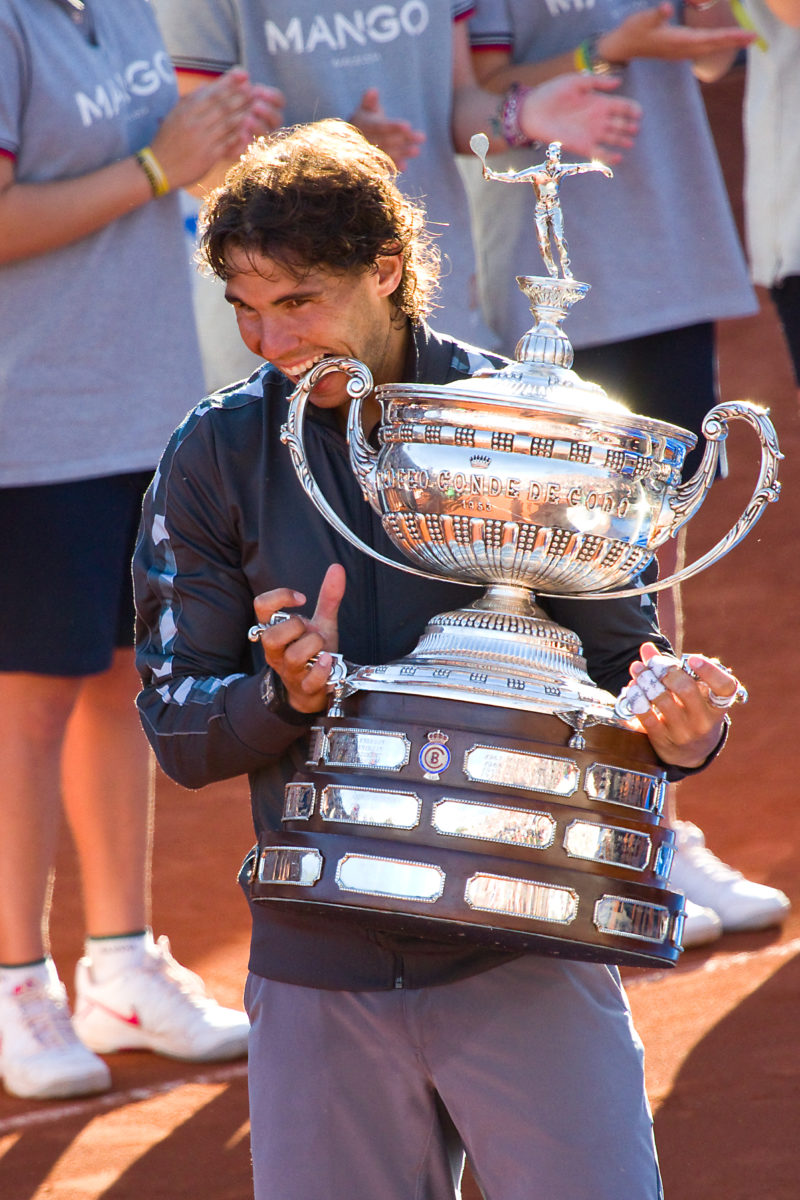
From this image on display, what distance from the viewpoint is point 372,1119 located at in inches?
68.6

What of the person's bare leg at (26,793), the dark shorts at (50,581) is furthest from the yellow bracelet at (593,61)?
the person's bare leg at (26,793)

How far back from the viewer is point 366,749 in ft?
5.16

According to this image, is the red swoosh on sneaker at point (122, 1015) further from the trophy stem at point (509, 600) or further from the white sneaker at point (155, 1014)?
the trophy stem at point (509, 600)

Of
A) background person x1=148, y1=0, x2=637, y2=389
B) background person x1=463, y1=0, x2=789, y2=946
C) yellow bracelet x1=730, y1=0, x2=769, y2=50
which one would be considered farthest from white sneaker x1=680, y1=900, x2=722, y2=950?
yellow bracelet x1=730, y1=0, x2=769, y2=50

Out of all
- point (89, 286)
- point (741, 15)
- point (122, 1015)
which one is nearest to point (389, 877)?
point (122, 1015)

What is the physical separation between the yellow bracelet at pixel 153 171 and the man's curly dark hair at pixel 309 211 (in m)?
0.84

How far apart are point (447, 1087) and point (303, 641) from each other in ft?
1.73

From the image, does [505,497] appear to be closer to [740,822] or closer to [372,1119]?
[372,1119]

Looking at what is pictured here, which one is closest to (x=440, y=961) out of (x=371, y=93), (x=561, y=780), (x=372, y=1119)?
(x=372, y=1119)

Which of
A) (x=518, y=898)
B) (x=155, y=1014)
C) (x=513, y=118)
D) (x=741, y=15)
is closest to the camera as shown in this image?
(x=518, y=898)

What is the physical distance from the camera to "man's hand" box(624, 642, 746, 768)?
1523 millimetres

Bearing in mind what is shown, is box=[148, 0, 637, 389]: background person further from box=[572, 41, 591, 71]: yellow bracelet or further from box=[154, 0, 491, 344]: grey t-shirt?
box=[572, 41, 591, 71]: yellow bracelet

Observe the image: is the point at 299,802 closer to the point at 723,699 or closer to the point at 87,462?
the point at 723,699

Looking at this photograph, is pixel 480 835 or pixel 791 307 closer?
pixel 480 835
